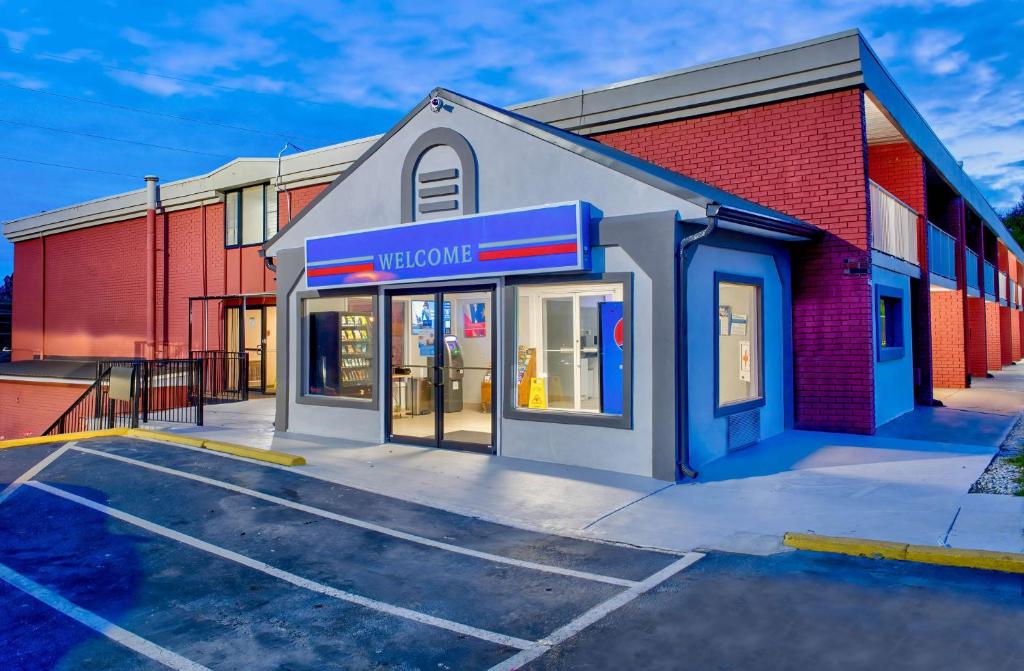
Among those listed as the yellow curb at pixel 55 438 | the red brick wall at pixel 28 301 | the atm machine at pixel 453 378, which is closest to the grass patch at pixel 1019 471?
the atm machine at pixel 453 378

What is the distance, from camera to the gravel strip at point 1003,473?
799cm

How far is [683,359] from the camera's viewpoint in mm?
9227

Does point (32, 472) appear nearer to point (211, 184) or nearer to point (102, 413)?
point (102, 413)

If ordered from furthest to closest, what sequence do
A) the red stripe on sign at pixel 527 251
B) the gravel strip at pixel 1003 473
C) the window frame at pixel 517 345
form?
the red stripe on sign at pixel 527 251 → the window frame at pixel 517 345 → the gravel strip at pixel 1003 473

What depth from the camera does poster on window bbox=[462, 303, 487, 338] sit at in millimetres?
11219

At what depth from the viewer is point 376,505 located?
26.9ft

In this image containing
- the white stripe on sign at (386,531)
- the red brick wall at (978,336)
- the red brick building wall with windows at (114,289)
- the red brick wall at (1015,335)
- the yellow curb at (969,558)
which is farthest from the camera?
the red brick wall at (1015,335)

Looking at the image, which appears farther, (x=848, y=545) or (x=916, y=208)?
(x=916, y=208)

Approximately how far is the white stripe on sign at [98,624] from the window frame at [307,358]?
6.47 metres

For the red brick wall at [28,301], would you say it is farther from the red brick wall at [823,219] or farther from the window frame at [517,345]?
the red brick wall at [823,219]

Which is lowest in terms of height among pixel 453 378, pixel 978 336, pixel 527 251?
pixel 453 378

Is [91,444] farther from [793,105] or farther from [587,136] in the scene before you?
[793,105]

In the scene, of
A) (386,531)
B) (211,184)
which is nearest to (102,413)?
(211,184)

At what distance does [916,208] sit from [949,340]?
5.58 metres
